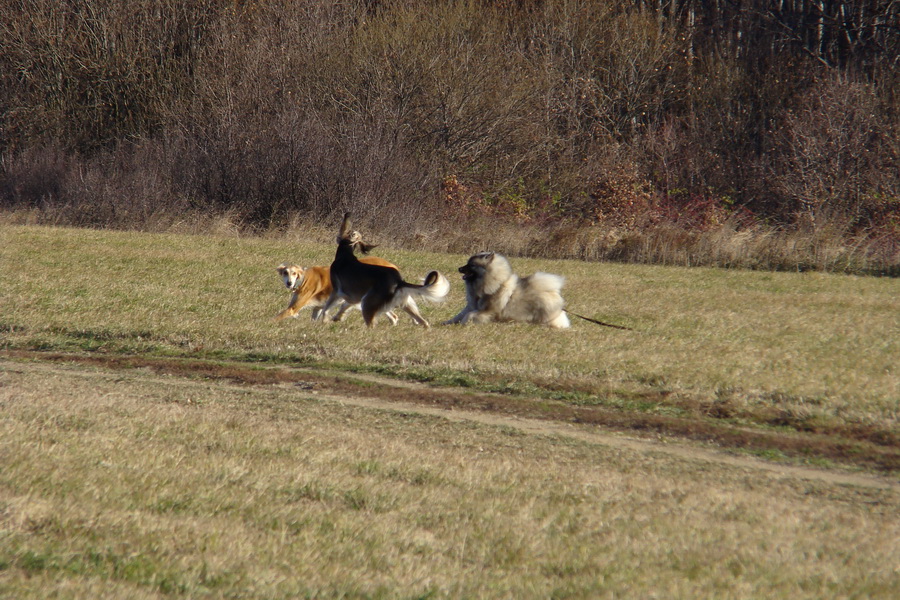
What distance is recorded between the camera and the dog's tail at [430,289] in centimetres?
1220

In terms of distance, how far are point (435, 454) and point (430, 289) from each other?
212 inches

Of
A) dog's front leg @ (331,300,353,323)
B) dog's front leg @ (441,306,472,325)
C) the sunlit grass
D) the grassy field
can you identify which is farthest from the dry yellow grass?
dog's front leg @ (331,300,353,323)

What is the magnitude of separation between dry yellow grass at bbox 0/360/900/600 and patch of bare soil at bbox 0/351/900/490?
1.53 ft

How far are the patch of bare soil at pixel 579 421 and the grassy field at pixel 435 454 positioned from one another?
0.04m

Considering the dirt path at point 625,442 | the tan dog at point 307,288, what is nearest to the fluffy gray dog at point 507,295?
the tan dog at point 307,288

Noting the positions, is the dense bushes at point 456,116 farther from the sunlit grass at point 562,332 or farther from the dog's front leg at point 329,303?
the dog's front leg at point 329,303

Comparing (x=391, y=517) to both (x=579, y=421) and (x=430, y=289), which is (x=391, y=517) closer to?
(x=579, y=421)

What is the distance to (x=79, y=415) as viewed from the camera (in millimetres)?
7504

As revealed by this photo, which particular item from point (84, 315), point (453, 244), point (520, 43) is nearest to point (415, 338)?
point (84, 315)

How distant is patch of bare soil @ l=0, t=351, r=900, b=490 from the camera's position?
746 cm

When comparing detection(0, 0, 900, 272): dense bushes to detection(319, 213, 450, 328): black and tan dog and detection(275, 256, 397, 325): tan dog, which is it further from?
detection(319, 213, 450, 328): black and tan dog

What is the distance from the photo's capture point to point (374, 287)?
1257 cm

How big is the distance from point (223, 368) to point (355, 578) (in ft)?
22.1

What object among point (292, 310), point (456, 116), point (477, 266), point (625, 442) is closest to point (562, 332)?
point (477, 266)
